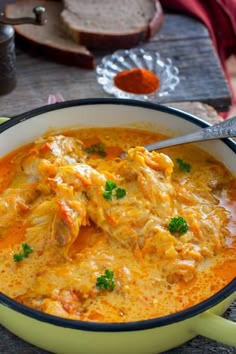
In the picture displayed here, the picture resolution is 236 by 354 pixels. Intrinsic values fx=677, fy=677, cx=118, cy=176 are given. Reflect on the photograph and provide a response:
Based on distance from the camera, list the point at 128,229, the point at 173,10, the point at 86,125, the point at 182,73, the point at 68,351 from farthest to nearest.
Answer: the point at 173,10
the point at 182,73
the point at 86,125
the point at 128,229
the point at 68,351

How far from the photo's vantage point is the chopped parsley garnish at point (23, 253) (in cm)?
218

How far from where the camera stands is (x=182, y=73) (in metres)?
3.79

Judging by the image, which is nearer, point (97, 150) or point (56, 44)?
point (97, 150)

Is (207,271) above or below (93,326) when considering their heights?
below

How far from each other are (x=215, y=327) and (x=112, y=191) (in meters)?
0.59

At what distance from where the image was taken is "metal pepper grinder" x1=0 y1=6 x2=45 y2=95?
10.6ft

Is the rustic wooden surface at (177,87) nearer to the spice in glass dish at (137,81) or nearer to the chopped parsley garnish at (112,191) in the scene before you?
the spice in glass dish at (137,81)

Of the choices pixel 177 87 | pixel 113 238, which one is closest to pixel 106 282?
pixel 113 238

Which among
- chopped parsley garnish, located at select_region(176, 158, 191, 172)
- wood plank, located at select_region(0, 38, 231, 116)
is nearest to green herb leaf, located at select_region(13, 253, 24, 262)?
chopped parsley garnish, located at select_region(176, 158, 191, 172)

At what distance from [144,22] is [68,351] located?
2.47 metres

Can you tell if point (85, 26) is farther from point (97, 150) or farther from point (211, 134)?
point (211, 134)

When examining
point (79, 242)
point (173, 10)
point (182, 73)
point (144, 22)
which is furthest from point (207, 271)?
point (173, 10)

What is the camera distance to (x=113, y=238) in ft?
7.22

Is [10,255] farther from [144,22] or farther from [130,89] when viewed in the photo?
[144,22]
